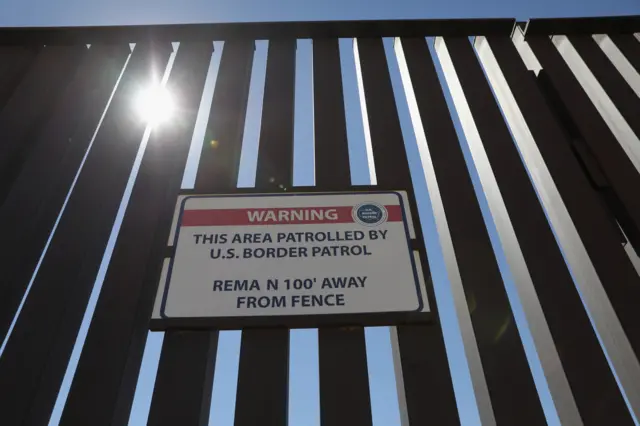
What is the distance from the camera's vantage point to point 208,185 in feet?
8.44

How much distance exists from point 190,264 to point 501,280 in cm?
152

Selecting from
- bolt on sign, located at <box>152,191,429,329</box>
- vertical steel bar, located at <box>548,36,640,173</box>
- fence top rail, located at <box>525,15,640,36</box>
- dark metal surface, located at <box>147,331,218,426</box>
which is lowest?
dark metal surface, located at <box>147,331,218,426</box>

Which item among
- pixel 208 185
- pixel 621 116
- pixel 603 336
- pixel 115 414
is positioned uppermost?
pixel 621 116

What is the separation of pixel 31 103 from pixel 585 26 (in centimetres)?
442

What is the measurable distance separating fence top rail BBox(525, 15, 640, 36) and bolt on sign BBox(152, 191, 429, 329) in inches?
93.8

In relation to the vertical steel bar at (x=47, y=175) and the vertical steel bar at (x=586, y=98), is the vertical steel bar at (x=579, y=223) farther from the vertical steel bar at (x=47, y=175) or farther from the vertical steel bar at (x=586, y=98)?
the vertical steel bar at (x=47, y=175)

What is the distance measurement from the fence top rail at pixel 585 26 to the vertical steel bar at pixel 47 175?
3.51 meters

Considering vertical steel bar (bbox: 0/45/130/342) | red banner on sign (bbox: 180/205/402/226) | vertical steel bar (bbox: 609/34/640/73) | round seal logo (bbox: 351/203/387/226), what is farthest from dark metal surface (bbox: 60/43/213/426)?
vertical steel bar (bbox: 609/34/640/73)

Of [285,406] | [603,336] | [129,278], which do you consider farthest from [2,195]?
[603,336]

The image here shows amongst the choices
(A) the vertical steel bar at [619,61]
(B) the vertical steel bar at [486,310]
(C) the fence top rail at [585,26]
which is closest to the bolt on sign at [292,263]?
(B) the vertical steel bar at [486,310]

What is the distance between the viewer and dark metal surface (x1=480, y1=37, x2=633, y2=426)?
1.77 m

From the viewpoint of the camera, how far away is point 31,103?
3100 millimetres

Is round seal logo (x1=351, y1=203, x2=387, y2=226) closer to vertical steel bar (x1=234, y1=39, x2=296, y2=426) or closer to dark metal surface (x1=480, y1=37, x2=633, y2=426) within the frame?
vertical steel bar (x1=234, y1=39, x2=296, y2=426)

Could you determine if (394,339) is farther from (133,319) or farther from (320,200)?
(133,319)
